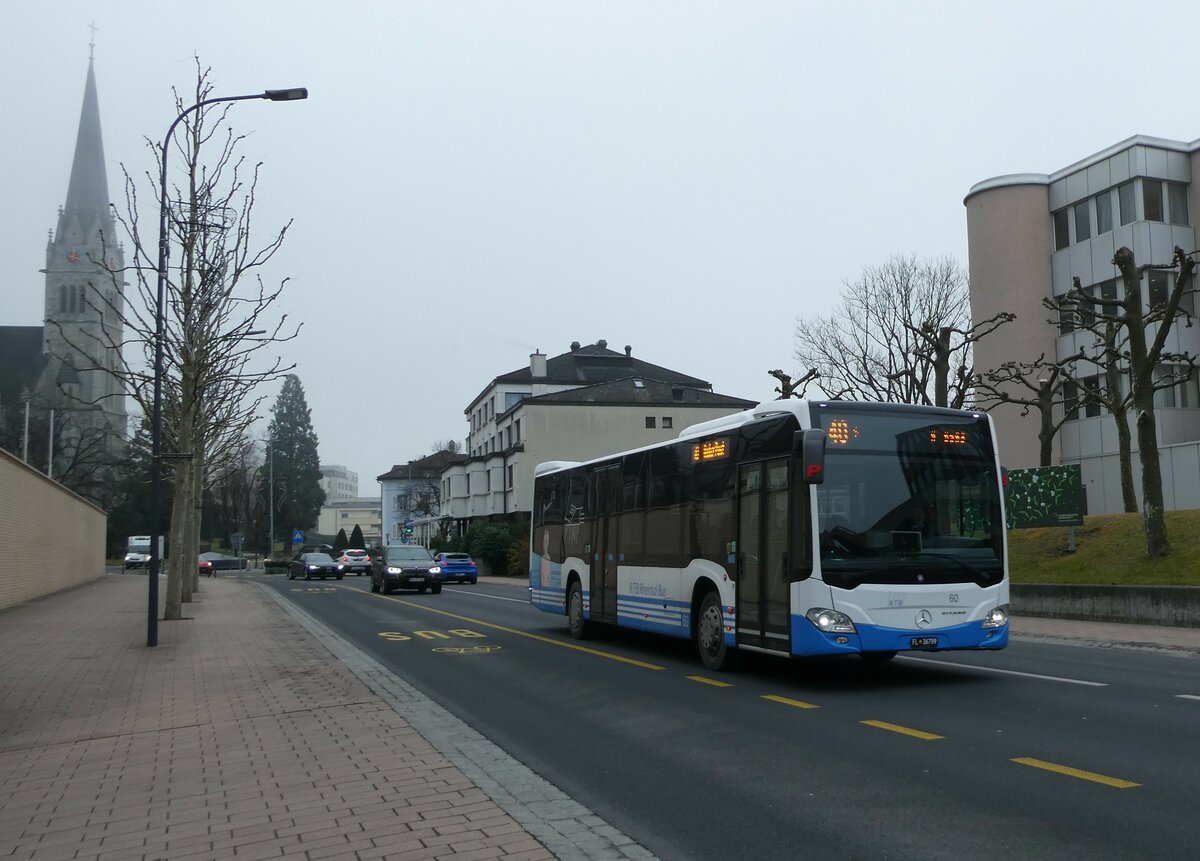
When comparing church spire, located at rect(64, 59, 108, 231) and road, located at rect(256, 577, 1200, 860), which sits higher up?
church spire, located at rect(64, 59, 108, 231)

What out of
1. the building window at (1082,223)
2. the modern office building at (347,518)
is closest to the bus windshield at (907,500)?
the building window at (1082,223)

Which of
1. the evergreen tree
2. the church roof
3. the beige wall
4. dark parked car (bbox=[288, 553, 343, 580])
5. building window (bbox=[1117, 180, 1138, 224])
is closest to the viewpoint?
building window (bbox=[1117, 180, 1138, 224])

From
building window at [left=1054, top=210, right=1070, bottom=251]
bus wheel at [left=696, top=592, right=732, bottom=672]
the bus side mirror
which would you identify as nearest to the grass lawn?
bus wheel at [left=696, top=592, right=732, bottom=672]

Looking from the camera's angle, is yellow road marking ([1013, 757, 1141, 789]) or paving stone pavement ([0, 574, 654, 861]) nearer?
paving stone pavement ([0, 574, 654, 861])

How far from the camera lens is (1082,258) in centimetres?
4178

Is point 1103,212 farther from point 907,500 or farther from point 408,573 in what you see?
point 907,500

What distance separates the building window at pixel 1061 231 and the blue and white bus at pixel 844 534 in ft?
112

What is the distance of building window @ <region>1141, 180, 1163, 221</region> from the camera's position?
129 ft

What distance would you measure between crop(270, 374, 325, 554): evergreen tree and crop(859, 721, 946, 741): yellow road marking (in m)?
112

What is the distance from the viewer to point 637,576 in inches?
617

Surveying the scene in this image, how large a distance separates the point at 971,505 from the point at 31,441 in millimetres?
77556

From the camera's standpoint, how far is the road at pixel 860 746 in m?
5.90

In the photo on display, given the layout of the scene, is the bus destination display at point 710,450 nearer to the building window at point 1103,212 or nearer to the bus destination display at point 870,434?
the bus destination display at point 870,434

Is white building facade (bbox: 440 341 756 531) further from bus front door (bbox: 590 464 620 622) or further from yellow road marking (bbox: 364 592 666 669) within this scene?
bus front door (bbox: 590 464 620 622)
